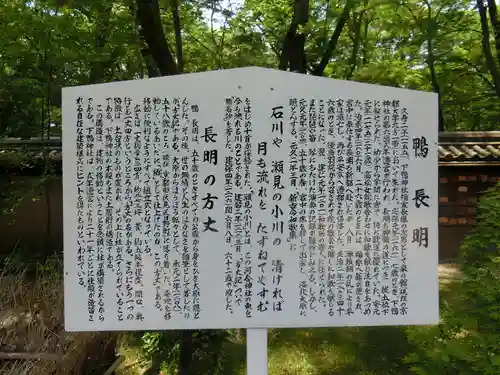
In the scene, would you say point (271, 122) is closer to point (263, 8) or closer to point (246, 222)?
point (246, 222)

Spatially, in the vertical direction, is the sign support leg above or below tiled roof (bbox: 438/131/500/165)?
below

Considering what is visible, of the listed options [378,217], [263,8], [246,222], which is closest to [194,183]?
[246,222]

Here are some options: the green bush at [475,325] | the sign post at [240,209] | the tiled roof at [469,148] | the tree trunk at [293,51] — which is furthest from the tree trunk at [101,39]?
the green bush at [475,325]

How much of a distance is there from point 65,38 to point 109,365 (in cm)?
376

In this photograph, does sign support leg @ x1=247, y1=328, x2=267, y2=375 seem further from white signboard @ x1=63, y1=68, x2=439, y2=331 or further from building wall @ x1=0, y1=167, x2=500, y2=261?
building wall @ x1=0, y1=167, x2=500, y2=261

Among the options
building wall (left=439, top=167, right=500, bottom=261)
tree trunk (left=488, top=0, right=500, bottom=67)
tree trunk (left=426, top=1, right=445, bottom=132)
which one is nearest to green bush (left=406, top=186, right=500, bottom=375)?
tree trunk (left=426, top=1, right=445, bottom=132)

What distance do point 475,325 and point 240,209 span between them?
2303mm

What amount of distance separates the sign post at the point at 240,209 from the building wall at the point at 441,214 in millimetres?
6955

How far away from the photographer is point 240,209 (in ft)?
8.41

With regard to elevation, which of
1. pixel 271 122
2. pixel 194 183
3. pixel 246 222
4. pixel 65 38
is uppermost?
pixel 65 38

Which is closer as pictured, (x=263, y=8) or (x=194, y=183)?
(x=194, y=183)

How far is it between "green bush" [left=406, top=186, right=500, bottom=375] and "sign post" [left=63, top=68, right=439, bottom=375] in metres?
0.45

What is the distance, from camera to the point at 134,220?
2576mm

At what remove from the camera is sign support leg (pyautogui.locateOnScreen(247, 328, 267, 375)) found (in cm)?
264
